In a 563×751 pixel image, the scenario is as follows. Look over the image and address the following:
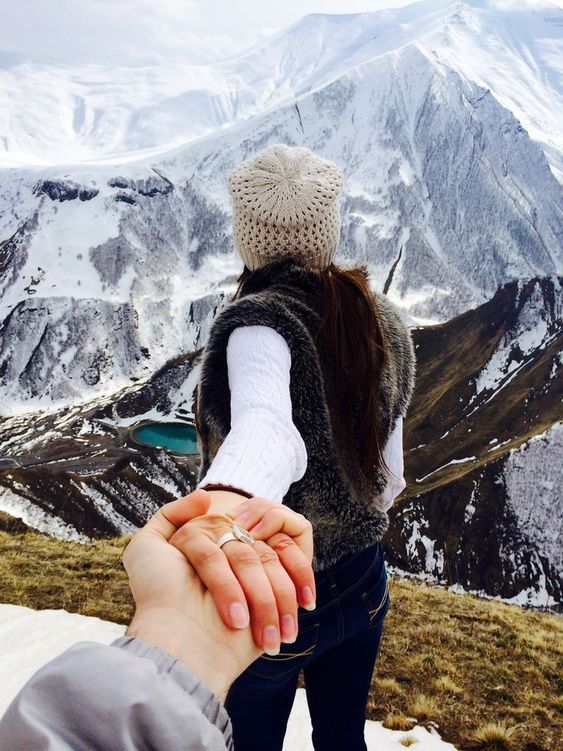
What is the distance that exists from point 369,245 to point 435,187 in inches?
1130

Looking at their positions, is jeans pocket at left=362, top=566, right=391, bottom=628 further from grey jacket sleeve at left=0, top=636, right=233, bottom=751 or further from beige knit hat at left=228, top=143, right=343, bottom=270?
grey jacket sleeve at left=0, top=636, right=233, bottom=751

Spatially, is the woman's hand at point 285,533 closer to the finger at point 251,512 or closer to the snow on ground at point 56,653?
the finger at point 251,512

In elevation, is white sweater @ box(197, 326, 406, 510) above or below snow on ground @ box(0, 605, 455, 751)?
above

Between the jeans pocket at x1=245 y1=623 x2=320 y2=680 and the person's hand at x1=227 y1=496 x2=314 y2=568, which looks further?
the jeans pocket at x1=245 y1=623 x2=320 y2=680

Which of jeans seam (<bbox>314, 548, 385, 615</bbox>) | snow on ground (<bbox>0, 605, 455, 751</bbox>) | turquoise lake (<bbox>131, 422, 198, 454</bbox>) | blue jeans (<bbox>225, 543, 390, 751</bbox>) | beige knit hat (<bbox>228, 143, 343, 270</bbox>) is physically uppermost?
beige knit hat (<bbox>228, 143, 343, 270</bbox>)

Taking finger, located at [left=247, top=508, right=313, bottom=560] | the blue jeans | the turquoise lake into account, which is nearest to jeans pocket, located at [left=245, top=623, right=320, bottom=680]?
the blue jeans

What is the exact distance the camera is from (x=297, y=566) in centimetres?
116

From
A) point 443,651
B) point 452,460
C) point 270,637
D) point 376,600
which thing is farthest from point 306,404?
point 452,460

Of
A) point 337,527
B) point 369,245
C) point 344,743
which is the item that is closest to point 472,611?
point 344,743

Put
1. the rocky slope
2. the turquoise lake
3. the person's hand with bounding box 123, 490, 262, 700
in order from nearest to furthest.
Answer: the person's hand with bounding box 123, 490, 262, 700, the rocky slope, the turquoise lake

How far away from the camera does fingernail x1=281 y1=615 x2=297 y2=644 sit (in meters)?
1.09

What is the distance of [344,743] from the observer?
100 inches

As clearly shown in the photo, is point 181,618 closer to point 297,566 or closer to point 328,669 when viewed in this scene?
point 297,566

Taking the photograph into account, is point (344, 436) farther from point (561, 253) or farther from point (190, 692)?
point (561, 253)
